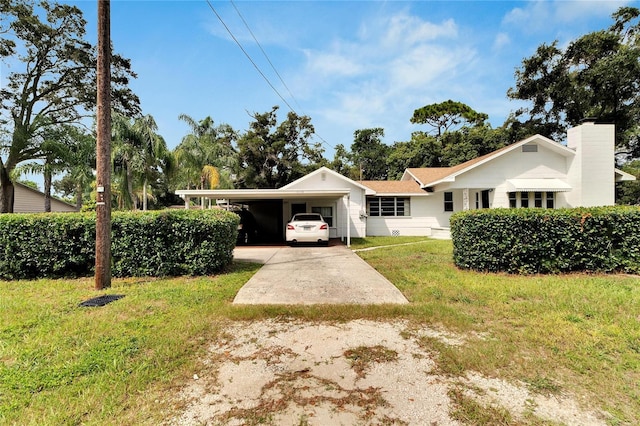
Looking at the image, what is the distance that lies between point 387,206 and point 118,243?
1363 centimetres

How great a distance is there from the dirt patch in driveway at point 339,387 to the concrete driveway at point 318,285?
1.42 m

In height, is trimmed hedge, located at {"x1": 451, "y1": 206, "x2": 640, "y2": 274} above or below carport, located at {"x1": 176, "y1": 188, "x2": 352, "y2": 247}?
below

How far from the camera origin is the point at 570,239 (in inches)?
257

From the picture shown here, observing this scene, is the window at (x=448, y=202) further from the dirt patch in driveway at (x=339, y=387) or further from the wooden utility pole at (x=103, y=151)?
the wooden utility pole at (x=103, y=151)

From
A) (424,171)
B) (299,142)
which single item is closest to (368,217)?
(424,171)

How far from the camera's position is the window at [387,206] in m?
17.1

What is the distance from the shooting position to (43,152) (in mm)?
15750

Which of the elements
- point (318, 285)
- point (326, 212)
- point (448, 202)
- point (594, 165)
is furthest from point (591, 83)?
point (318, 285)

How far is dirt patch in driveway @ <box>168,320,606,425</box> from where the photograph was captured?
2.20m

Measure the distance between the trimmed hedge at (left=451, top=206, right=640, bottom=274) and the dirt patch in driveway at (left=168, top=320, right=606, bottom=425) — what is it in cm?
432

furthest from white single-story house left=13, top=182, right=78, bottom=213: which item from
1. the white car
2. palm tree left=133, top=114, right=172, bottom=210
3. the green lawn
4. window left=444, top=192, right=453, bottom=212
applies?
window left=444, top=192, right=453, bottom=212

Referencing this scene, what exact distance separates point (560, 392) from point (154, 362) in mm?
3793

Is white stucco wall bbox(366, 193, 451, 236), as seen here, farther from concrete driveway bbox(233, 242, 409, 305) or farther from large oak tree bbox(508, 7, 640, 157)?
large oak tree bbox(508, 7, 640, 157)

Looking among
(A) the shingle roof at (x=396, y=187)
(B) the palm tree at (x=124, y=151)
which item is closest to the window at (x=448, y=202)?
(A) the shingle roof at (x=396, y=187)
